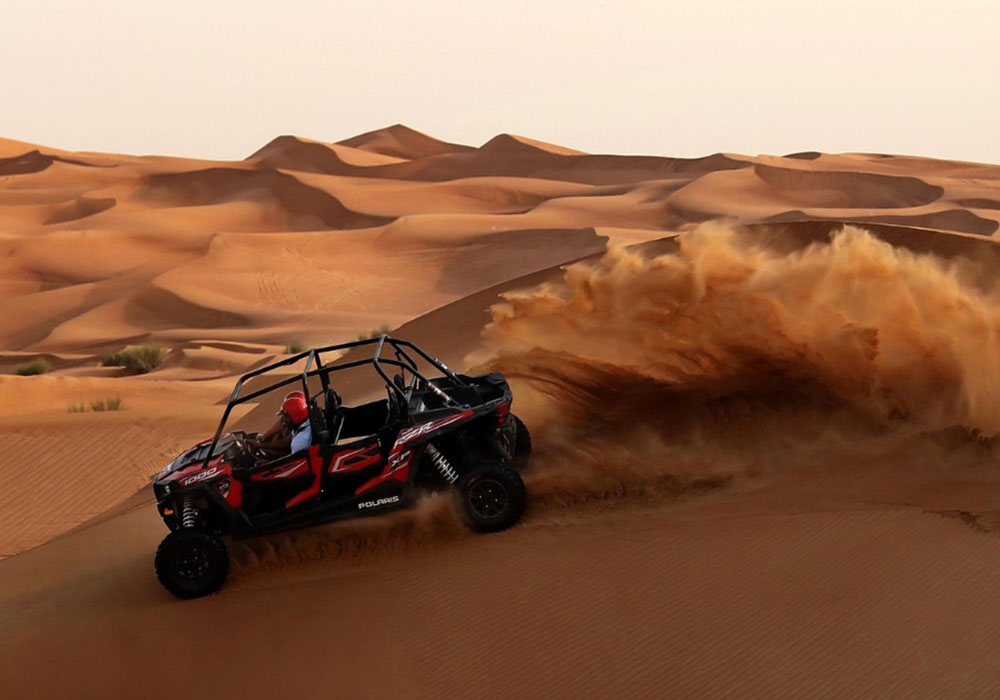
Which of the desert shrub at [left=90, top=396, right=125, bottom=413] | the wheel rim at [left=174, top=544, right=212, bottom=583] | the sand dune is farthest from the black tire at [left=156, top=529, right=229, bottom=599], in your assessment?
the sand dune

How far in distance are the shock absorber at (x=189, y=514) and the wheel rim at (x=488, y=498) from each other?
1.99 meters

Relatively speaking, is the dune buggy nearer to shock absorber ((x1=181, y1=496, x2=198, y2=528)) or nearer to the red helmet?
shock absorber ((x1=181, y1=496, x2=198, y2=528))

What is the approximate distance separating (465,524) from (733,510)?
6.26 feet

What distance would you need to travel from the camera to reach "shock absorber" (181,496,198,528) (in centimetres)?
756

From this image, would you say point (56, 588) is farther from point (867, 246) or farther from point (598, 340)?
point (867, 246)

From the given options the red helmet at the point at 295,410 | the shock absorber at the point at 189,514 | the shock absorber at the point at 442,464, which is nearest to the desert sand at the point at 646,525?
the shock absorber at the point at 442,464

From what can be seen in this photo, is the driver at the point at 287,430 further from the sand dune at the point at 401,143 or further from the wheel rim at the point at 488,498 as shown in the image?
the sand dune at the point at 401,143

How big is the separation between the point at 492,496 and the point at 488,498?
0.03 m

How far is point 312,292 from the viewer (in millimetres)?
37688

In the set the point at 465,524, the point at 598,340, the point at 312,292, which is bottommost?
the point at 312,292

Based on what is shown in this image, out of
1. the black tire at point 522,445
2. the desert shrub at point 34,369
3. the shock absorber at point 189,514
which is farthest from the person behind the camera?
the desert shrub at point 34,369

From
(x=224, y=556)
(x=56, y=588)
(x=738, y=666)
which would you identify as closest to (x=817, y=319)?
(x=738, y=666)

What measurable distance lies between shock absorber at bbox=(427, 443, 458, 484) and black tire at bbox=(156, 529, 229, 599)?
163 cm

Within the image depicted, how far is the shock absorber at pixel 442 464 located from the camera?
760 cm
